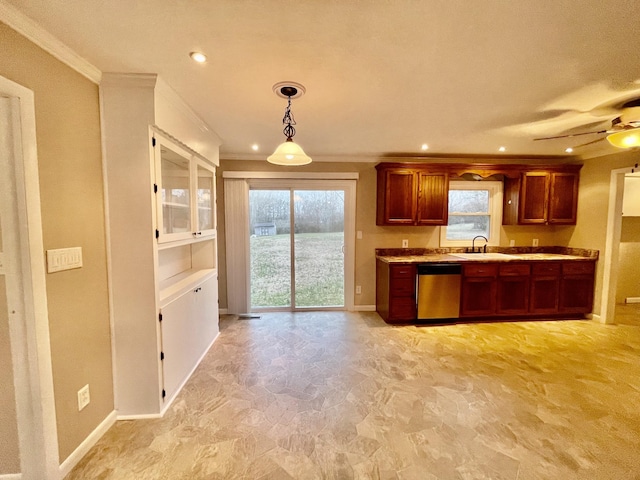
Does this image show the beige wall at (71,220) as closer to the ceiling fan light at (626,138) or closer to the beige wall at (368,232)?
the beige wall at (368,232)

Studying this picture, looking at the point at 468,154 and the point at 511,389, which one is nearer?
the point at 511,389

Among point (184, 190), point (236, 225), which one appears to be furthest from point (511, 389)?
point (236, 225)

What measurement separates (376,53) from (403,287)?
2.95m

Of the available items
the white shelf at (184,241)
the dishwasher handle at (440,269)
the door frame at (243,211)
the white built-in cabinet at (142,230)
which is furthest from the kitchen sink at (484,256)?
the white built-in cabinet at (142,230)

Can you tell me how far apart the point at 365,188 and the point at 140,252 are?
127 inches

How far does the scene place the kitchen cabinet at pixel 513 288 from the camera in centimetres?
382

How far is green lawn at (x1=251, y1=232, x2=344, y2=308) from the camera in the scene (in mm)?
4230

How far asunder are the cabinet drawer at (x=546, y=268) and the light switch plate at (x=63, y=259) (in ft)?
16.9

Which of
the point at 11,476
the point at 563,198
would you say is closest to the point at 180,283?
the point at 11,476

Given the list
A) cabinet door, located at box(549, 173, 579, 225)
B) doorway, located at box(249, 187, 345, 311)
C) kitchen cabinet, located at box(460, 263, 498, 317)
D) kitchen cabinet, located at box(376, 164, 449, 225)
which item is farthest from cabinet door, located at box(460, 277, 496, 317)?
doorway, located at box(249, 187, 345, 311)

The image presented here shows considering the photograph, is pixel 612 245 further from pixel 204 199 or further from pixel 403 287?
pixel 204 199

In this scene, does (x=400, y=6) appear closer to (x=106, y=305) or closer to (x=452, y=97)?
(x=452, y=97)

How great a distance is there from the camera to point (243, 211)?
402cm

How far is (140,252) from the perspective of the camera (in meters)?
1.90
